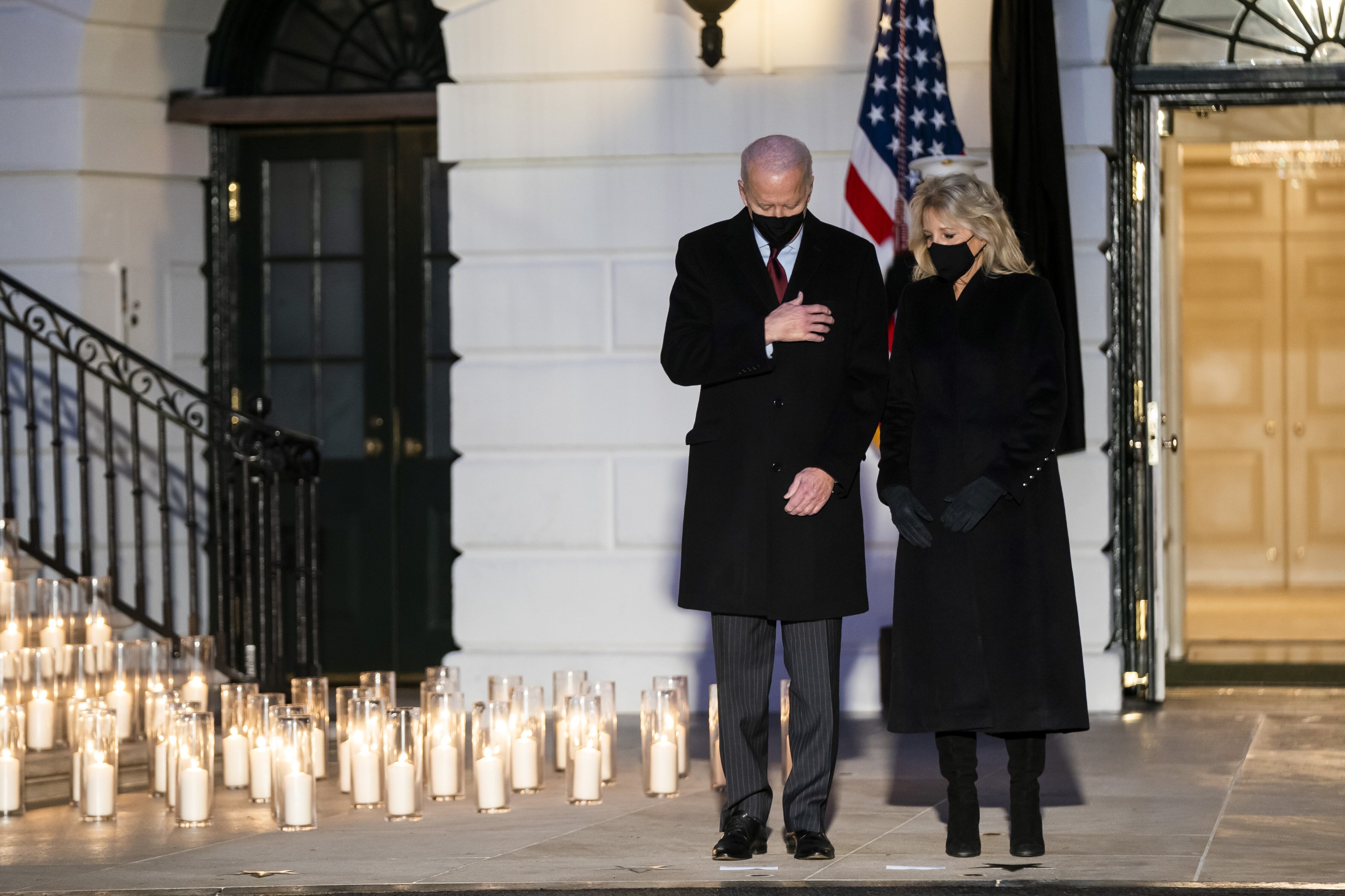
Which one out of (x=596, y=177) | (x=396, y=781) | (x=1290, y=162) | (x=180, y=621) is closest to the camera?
(x=396, y=781)

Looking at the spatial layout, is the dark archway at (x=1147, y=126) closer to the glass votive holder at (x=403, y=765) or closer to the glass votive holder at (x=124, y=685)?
the glass votive holder at (x=403, y=765)

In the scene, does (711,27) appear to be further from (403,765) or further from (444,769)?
(403,765)

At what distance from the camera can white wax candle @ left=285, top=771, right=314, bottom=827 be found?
14.5 feet

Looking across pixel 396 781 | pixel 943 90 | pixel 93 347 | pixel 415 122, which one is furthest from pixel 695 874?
pixel 415 122

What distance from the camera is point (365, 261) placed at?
758 cm

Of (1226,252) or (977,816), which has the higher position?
(1226,252)

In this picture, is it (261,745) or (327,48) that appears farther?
(327,48)

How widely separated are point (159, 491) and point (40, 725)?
7.23 feet

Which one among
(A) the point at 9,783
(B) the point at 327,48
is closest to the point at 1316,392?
(B) the point at 327,48

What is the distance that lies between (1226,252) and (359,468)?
728cm

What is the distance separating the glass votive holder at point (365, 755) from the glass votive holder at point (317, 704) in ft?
1.01

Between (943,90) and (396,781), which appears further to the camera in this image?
(943,90)

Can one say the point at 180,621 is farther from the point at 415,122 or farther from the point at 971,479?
the point at 971,479

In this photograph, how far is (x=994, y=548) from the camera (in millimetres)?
3883
